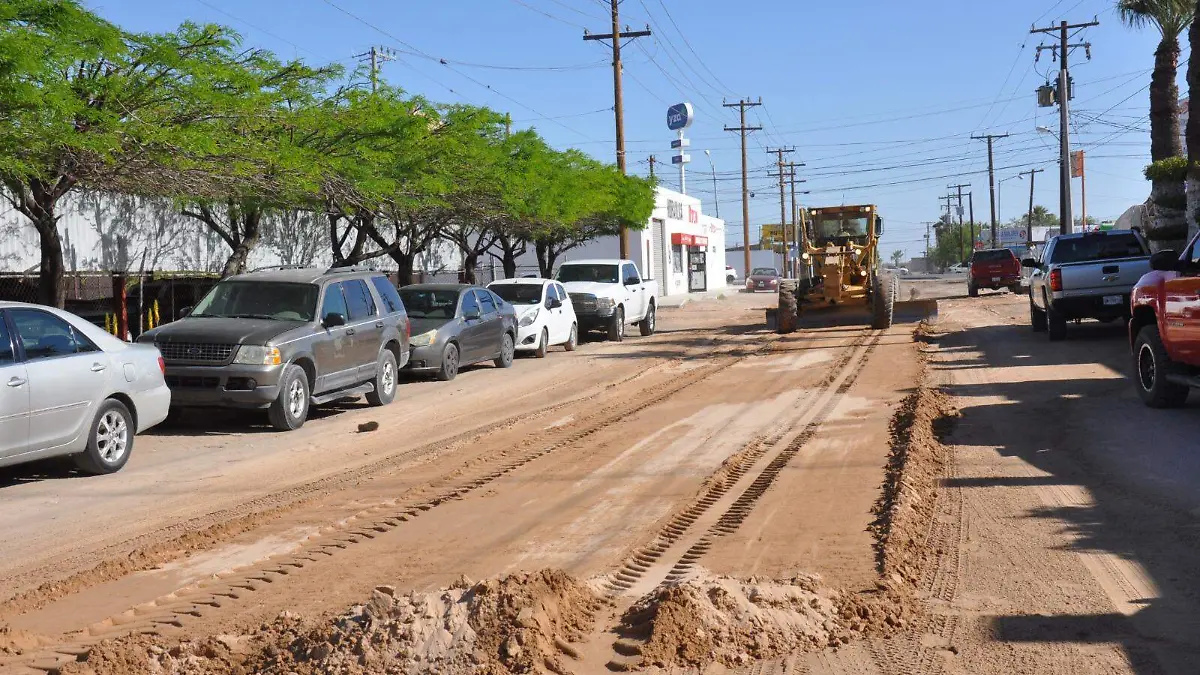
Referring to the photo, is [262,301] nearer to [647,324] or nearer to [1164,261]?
[1164,261]

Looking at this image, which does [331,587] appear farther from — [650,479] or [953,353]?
[953,353]

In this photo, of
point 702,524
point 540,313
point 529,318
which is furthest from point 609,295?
point 702,524

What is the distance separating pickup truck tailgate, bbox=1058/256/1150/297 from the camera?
20.1 m

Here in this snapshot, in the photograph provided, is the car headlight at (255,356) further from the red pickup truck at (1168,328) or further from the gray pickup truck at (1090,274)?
the gray pickup truck at (1090,274)

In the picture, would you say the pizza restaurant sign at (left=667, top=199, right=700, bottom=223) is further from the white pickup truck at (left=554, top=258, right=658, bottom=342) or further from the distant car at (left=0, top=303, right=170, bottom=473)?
the distant car at (left=0, top=303, right=170, bottom=473)

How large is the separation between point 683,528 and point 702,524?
17cm

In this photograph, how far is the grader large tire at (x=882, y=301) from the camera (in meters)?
25.4

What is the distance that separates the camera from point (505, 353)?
21.1m

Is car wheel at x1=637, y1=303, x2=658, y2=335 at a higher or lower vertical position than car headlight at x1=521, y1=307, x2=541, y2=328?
lower

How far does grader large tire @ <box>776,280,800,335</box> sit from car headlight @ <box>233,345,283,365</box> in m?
15.1

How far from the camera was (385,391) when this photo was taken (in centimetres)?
1573

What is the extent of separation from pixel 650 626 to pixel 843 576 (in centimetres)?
137

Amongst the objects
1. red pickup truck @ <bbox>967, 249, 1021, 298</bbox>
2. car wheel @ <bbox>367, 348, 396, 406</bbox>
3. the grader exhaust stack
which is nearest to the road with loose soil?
car wheel @ <bbox>367, 348, 396, 406</bbox>

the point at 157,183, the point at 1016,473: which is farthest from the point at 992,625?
the point at 157,183
